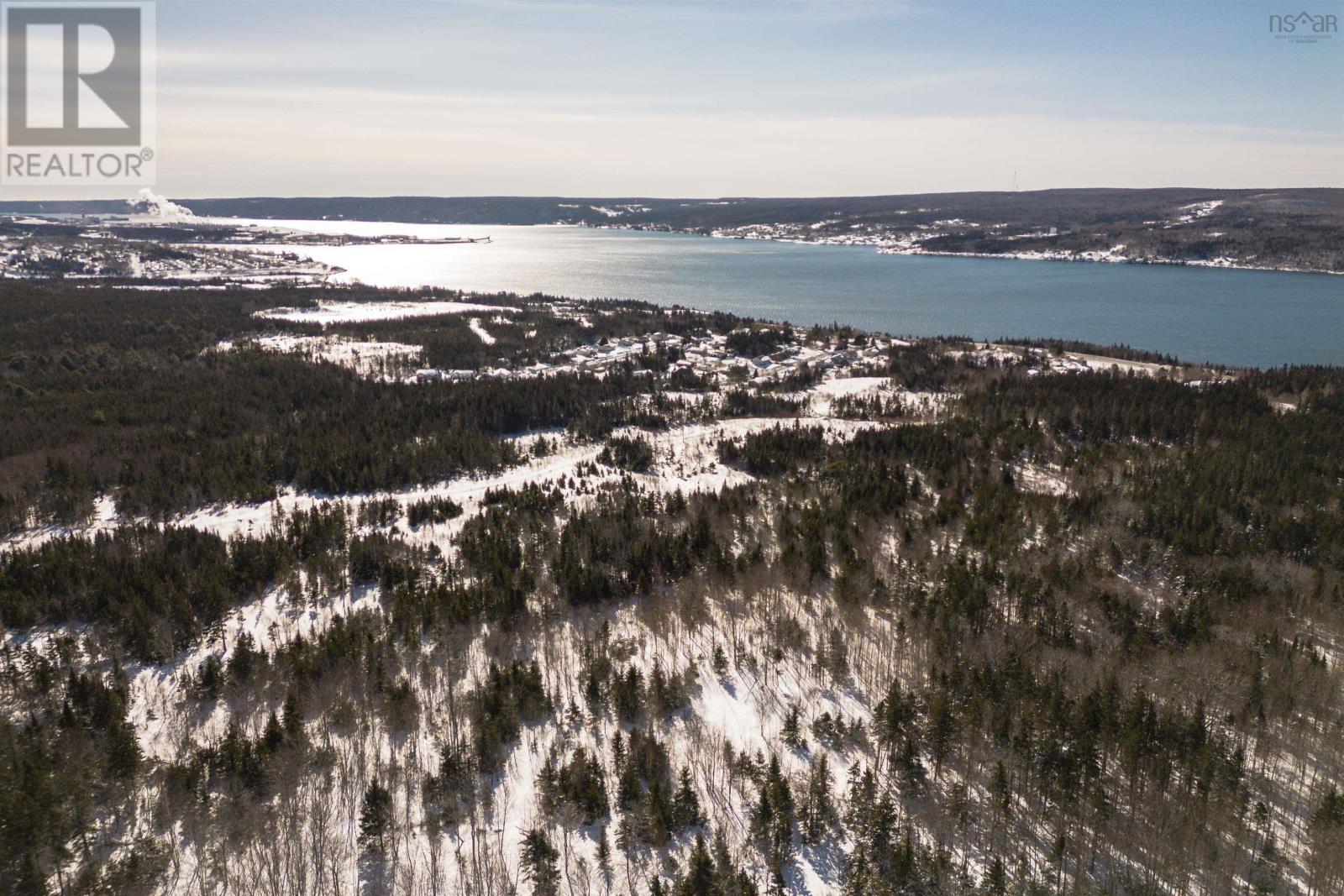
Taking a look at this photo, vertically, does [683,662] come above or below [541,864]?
above

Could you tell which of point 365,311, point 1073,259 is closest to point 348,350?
point 365,311

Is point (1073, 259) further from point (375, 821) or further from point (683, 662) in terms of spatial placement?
point (375, 821)

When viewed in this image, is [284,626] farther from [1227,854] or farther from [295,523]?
[1227,854]

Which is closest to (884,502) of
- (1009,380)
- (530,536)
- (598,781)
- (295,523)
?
(530,536)

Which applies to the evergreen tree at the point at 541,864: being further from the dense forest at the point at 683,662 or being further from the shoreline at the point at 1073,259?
the shoreline at the point at 1073,259

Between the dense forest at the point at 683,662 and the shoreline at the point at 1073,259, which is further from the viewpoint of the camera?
the shoreline at the point at 1073,259

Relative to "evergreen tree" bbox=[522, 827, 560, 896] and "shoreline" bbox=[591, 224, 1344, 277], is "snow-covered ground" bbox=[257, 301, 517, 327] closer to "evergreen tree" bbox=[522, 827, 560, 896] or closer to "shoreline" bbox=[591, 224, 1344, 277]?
"evergreen tree" bbox=[522, 827, 560, 896]

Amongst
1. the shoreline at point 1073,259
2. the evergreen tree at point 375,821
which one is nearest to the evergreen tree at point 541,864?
the evergreen tree at point 375,821

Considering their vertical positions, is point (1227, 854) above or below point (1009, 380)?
below

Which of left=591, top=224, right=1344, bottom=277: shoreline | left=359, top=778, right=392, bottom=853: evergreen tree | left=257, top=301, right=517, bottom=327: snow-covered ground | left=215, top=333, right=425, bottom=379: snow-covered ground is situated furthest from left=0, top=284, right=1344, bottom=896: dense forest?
left=591, top=224, right=1344, bottom=277: shoreline
